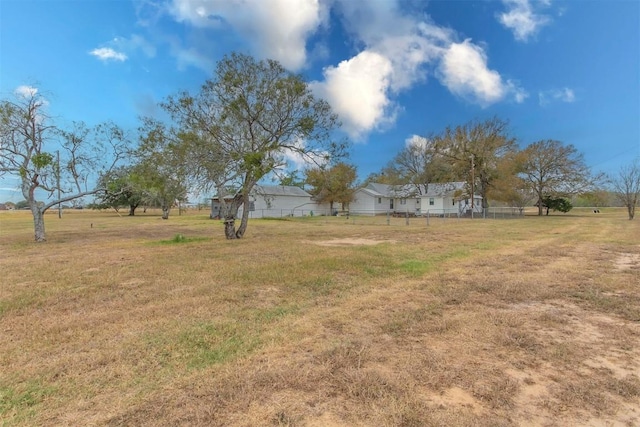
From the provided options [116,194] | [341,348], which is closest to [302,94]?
[116,194]

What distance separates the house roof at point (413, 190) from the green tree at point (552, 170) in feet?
21.5

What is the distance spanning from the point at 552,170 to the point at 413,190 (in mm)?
13723

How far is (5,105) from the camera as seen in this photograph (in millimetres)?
12086

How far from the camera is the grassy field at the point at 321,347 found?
229 cm

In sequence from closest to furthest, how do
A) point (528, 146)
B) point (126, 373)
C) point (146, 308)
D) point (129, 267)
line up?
point (126, 373) → point (146, 308) → point (129, 267) → point (528, 146)

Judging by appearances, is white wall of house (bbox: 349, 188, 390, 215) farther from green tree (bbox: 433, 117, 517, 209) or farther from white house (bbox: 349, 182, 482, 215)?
green tree (bbox: 433, 117, 517, 209)

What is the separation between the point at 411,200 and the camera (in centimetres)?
4103

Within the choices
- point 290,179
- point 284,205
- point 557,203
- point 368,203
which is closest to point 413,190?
point 368,203

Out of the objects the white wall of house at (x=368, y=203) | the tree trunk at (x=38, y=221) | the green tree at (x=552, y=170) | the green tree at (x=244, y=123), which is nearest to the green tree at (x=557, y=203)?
the green tree at (x=552, y=170)

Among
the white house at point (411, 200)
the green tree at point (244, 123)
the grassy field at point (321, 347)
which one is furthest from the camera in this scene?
the white house at point (411, 200)

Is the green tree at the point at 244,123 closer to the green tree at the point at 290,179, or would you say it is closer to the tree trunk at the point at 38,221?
the green tree at the point at 290,179

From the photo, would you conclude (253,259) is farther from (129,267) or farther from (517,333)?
(517,333)

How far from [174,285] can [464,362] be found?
15.7 ft

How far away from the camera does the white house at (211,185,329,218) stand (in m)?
34.7
